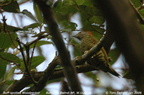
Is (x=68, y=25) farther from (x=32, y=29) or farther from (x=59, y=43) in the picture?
(x=59, y=43)

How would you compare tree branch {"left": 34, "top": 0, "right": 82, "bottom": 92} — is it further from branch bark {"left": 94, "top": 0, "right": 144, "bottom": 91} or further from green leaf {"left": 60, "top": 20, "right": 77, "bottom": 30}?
green leaf {"left": 60, "top": 20, "right": 77, "bottom": 30}

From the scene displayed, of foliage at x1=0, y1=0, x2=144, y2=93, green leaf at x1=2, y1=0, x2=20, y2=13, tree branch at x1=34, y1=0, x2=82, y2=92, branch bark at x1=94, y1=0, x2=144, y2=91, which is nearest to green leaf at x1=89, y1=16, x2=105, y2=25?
foliage at x1=0, y1=0, x2=144, y2=93

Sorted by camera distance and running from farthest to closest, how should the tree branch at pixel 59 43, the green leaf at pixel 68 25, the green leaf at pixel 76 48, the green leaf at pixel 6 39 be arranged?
the green leaf at pixel 76 48 → the green leaf at pixel 68 25 → the green leaf at pixel 6 39 → the tree branch at pixel 59 43

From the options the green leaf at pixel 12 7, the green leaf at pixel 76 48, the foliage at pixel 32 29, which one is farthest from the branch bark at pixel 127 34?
the green leaf at pixel 76 48

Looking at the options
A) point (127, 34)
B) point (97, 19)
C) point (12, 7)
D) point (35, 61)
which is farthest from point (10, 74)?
point (127, 34)

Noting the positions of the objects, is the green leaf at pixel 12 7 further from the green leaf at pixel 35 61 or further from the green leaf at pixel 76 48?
the green leaf at pixel 76 48

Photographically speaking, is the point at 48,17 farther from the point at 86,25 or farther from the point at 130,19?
the point at 86,25

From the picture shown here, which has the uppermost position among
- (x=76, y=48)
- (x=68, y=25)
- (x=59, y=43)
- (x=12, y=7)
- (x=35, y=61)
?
(x=12, y=7)

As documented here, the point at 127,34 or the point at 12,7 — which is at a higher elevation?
the point at 12,7

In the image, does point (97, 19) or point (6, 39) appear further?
point (97, 19)

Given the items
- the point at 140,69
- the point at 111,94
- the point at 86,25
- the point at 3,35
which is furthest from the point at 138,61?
the point at 111,94

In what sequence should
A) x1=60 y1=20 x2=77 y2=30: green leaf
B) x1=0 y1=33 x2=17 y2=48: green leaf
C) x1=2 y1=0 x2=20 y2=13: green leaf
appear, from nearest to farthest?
1. x1=0 y1=33 x2=17 y2=48: green leaf
2. x1=2 y1=0 x2=20 y2=13: green leaf
3. x1=60 y1=20 x2=77 y2=30: green leaf

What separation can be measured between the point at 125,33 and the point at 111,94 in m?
2.40

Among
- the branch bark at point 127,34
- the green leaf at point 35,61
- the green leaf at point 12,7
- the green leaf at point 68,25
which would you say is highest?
the green leaf at point 12,7
